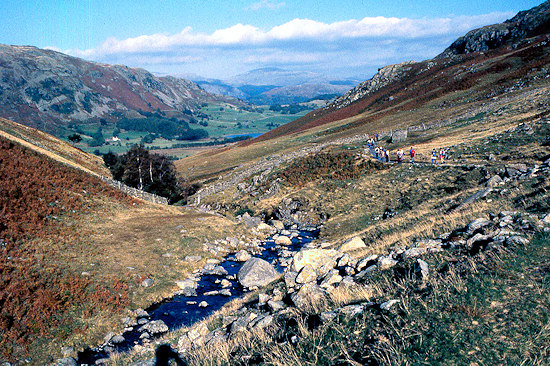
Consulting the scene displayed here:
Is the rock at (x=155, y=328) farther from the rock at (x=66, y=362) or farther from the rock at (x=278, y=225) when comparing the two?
the rock at (x=278, y=225)

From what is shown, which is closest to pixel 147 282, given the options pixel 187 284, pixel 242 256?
pixel 187 284

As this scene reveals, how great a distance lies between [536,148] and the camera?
102ft

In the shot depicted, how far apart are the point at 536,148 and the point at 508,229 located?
1022 inches

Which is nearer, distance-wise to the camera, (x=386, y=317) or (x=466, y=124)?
(x=386, y=317)

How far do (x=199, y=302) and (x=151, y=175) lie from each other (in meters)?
42.6

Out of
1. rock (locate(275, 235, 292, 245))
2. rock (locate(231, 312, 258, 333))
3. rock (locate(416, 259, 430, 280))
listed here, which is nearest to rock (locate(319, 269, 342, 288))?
rock (locate(231, 312, 258, 333))

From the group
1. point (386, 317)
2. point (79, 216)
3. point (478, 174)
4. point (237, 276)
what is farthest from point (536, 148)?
point (79, 216)

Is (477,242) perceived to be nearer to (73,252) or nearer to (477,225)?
(477,225)

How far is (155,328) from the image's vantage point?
1798 cm

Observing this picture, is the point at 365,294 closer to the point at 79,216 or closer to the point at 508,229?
the point at 508,229

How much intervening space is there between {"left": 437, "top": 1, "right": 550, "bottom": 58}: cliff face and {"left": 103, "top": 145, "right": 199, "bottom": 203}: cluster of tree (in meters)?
139

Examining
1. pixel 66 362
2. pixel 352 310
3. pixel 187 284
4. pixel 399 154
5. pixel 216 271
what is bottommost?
pixel 216 271

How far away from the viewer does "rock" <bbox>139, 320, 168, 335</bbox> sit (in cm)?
1780

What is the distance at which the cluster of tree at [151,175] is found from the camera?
187 ft
